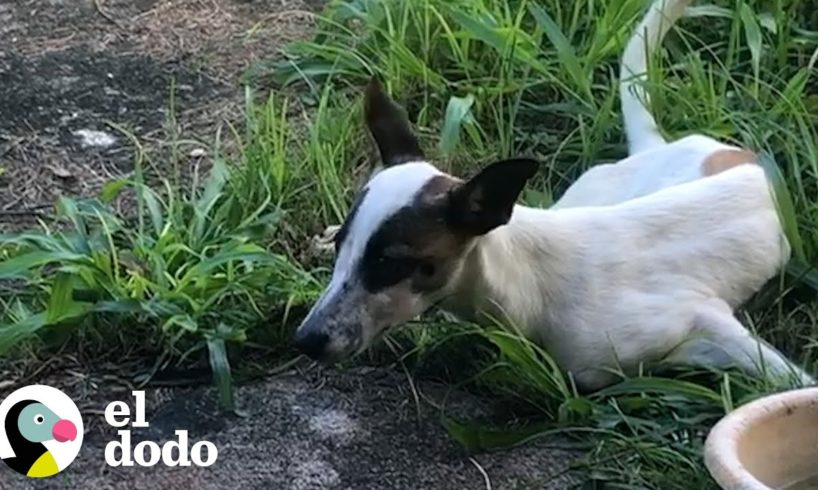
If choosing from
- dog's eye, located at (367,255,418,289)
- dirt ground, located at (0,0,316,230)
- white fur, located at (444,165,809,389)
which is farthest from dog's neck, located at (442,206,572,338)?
dirt ground, located at (0,0,316,230)

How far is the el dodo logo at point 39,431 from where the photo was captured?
3580 mm

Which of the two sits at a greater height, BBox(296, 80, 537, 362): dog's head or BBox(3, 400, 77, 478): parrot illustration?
BBox(296, 80, 537, 362): dog's head

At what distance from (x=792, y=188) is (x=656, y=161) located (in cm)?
33

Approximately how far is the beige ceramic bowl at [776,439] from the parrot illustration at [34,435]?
139cm

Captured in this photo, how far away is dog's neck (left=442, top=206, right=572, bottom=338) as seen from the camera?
3.69 metres

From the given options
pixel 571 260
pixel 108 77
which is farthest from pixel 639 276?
pixel 108 77

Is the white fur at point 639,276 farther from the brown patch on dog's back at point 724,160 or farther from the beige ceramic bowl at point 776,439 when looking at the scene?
the beige ceramic bowl at point 776,439

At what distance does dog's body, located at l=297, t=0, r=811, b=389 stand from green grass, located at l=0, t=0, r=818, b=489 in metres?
0.07

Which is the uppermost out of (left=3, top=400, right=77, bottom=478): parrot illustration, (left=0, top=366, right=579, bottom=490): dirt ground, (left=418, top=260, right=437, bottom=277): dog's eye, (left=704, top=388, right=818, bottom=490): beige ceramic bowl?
(left=704, top=388, right=818, bottom=490): beige ceramic bowl

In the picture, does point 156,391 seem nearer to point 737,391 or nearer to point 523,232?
point 523,232

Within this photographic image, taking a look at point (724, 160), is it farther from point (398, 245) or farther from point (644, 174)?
point (398, 245)

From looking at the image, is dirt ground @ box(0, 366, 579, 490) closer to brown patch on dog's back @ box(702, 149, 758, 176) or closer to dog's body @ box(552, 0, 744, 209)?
dog's body @ box(552, 0, 744, 209)

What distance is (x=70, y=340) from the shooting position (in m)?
3.95

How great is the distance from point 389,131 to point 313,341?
0.53m
